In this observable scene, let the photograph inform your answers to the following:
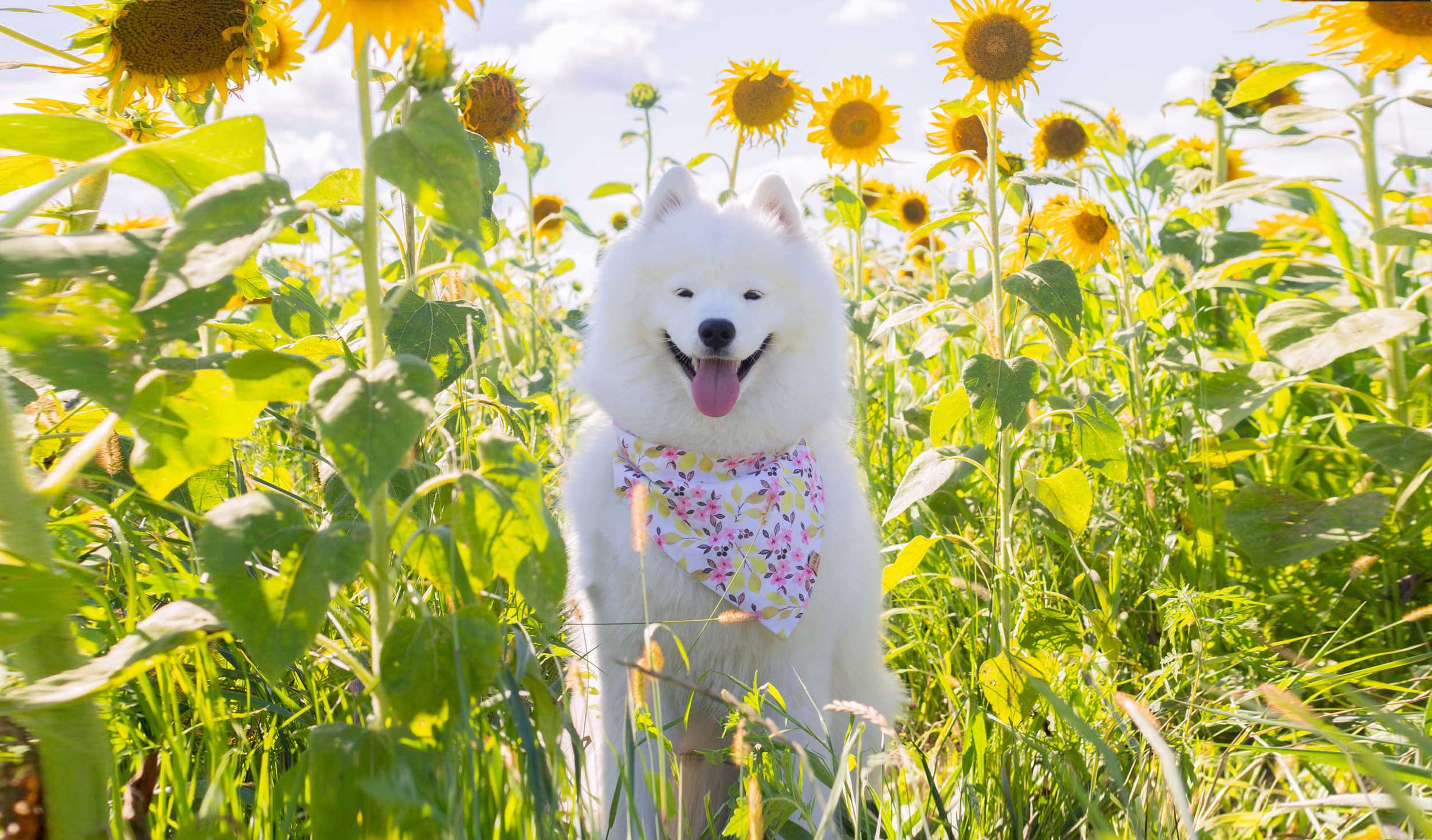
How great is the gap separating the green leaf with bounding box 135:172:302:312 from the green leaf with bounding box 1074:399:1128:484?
5.81ft

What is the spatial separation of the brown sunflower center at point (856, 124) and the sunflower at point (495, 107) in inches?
61.4

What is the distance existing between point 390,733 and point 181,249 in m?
0.61

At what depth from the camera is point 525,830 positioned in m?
Result: 1.38

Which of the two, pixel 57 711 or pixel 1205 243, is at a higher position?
pixel 1205 243

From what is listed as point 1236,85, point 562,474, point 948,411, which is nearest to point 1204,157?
point 1236,85

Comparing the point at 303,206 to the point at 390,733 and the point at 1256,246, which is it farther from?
the point at 1256,246

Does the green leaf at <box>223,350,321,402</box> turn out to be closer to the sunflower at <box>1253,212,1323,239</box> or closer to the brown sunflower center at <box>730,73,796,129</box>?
the brown sunflower center at <box>730,73,796,129</box>

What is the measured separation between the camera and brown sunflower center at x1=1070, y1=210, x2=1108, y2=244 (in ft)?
10.9

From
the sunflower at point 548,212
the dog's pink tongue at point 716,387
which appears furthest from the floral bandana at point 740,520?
the sunflower at point 548,212

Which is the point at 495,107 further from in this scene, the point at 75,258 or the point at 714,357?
the point at 75,258

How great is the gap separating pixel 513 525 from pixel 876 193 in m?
3.92

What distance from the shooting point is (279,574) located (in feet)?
3.74

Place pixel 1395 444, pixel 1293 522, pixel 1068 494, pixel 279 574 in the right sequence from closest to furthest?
1. pixel 279 574
2. pixel 1068 494
3. pixel 1395 444
4. pixel 1293 522

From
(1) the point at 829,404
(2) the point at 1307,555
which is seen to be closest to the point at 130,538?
(1) the point at 829,404
